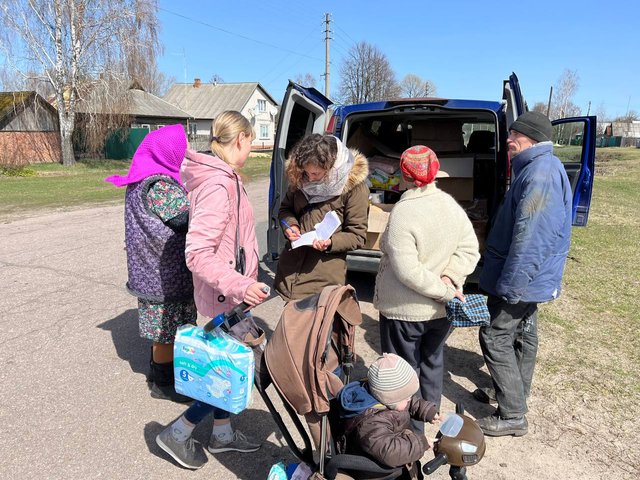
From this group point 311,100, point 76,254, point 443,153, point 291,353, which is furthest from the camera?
point 76,254

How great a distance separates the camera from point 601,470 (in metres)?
2.73

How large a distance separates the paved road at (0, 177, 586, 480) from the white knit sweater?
976 mm

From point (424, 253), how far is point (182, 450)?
1.74m

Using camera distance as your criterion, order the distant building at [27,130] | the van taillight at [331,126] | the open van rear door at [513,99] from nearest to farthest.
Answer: the open van rear door at [513,99], the van taillight at [331,126], the distant building at [27,130]

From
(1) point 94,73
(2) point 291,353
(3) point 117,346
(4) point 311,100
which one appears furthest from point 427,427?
(1) point 94,73

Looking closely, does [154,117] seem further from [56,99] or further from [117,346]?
[117,346]

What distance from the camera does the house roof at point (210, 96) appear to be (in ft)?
172

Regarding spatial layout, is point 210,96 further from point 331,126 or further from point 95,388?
point 95,388

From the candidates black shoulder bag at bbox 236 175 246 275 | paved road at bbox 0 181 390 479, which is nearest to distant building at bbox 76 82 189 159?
paved road at bbox 0 181 390 479

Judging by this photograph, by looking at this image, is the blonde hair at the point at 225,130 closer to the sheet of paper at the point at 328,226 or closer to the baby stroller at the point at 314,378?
the sheet of paper at the point at 328,226

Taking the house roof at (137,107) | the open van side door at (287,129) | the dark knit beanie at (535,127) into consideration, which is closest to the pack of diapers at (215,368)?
the dark knit beanie at (535,127)

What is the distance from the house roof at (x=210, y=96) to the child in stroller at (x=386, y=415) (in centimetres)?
5181

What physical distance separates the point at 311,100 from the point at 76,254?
4392 millimetres

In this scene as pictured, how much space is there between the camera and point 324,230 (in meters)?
3.24
